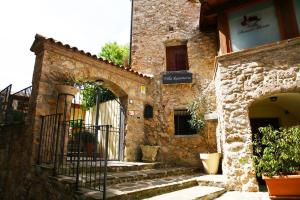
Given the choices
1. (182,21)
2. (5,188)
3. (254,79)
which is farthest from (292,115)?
(5,188)

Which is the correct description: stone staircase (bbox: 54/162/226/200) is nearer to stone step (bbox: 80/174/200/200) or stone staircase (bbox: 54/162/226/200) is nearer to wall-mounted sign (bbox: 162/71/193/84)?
stone step (bbox: 80/174/200/200)

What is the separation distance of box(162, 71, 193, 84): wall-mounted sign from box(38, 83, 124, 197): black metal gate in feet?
6.77

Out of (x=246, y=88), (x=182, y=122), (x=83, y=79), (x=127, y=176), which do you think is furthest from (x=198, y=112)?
(x=83, y=79)

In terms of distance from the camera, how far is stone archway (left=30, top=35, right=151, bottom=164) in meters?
5.23

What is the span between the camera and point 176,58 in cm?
876

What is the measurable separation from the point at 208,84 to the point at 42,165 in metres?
5.95

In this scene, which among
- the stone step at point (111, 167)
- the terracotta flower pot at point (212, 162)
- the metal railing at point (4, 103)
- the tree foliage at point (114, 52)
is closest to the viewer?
the stone step at point (111, 167)

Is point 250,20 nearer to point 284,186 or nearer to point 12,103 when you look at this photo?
point 284,186

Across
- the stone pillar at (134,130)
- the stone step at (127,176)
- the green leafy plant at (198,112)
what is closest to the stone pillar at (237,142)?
the stone step at (127,176)

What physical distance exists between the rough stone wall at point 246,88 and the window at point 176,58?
311 cm

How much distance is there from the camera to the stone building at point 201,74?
5152 mm

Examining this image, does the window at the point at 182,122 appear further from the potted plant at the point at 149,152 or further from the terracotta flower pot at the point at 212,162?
the terracotta flower pot at the point at 212,162

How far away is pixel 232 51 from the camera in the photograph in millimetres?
6027

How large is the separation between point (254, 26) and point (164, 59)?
11.6 feet
